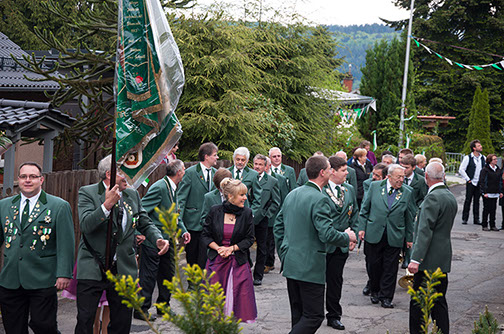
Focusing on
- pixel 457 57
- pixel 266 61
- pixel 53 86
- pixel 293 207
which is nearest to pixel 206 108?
pixel 266 61

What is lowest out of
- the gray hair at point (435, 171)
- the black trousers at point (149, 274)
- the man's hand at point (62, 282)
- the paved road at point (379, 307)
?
the paved road at point (379, 307)

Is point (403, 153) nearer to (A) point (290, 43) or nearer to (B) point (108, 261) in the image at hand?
(B) point (108, 261)

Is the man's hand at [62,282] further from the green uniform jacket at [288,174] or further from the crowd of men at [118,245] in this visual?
the green uniform jacket at [288,174]

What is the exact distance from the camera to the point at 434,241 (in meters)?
6.84

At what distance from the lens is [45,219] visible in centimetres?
590

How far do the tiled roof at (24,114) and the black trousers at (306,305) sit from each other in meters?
6.02

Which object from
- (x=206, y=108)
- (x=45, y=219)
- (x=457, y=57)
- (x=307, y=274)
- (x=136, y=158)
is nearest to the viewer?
(x=136, y=158)

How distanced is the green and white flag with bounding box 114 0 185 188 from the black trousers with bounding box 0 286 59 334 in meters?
1.54

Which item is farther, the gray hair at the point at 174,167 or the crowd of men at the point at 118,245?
the gray hair at the point at 174,167

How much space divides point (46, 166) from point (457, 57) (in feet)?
140

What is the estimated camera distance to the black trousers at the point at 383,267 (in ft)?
30.1

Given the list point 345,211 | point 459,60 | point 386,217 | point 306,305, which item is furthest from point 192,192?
point 459,60

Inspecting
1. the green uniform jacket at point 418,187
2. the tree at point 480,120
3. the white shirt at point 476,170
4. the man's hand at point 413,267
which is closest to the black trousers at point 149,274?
the man's hand at point 413,267

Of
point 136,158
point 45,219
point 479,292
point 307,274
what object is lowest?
point 479,292
